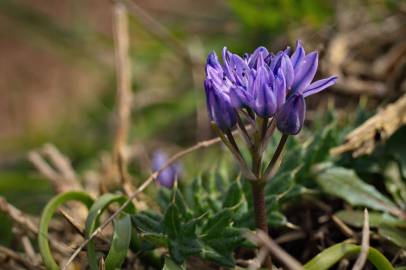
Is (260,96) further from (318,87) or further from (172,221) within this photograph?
(172,221)

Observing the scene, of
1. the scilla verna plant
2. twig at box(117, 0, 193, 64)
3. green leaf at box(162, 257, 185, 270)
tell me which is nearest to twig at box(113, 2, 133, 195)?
twig at box(117, 0, 193, 64)

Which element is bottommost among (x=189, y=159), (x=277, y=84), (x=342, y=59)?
(x=189, y=159)

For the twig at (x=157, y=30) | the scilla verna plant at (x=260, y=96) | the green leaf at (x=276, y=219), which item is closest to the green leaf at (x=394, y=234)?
the green leaf at (x=276, y=219)


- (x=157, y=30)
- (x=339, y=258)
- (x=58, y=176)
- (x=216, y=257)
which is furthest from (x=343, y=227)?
(x=157, y=30)

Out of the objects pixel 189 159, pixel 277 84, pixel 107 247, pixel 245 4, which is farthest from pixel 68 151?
pixel 277 84

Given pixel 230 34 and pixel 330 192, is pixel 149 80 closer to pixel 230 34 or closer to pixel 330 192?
pixel 230 34

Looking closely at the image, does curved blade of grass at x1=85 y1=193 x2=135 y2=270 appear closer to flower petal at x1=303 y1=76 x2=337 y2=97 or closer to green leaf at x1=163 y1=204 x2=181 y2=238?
green leaf at x1=163 y1=204 x2=181 y2=238

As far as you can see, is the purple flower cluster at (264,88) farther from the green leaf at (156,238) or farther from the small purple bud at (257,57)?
the green leaf at (156,238)
